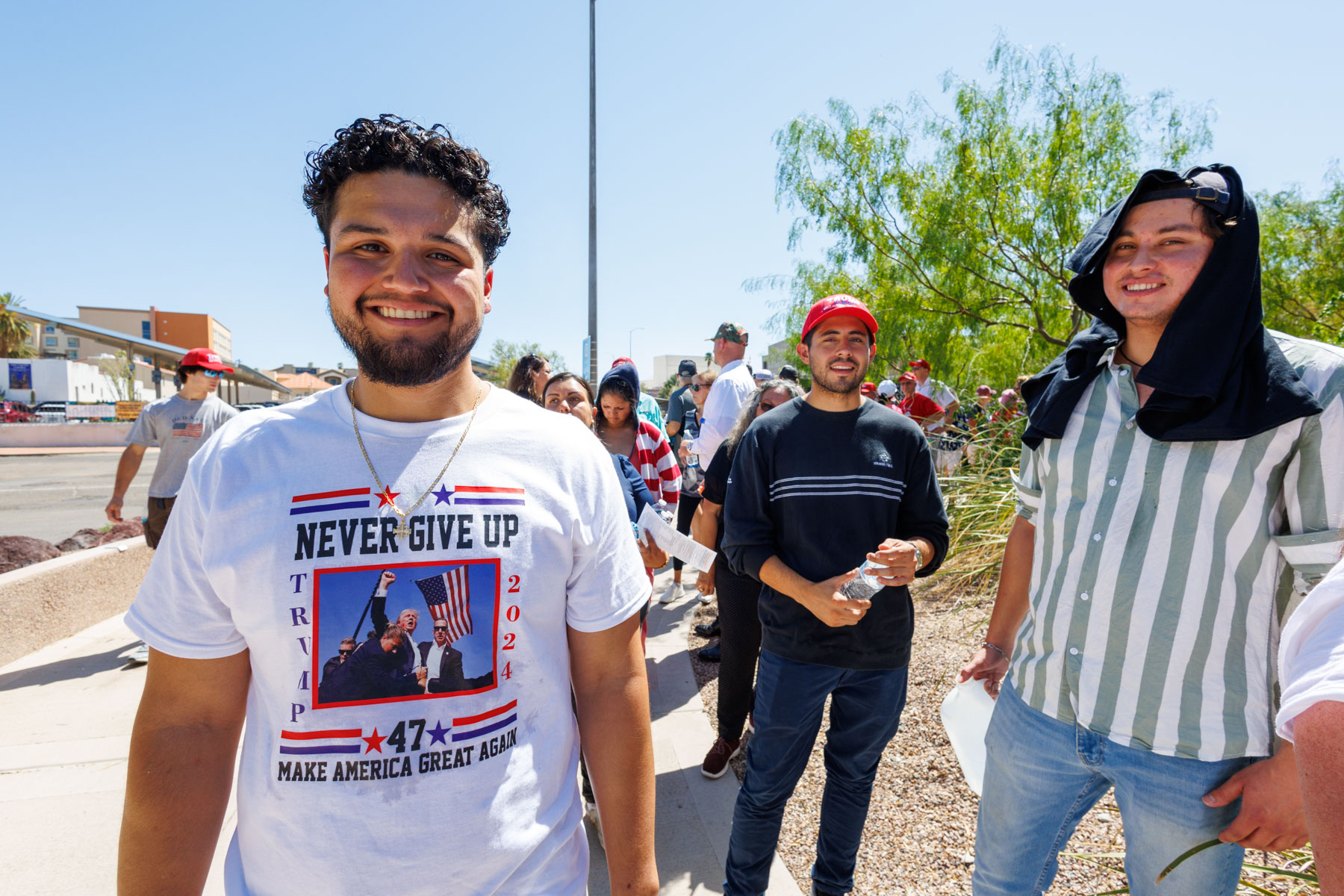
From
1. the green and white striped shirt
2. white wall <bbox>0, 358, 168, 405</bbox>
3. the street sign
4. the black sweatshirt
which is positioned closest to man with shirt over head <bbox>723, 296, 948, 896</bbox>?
the black sweatshirt

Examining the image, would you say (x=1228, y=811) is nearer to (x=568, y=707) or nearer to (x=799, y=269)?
(x=568, y=707)

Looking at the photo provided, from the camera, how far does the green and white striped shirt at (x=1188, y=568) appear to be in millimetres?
1419

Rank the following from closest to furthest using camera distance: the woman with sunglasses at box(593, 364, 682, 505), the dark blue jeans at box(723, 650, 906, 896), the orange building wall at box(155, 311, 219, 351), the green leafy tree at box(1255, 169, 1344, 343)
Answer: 1. the dark blue jeans at box(723, 650, 906, 896)
2. the woman with sunglasses at box(593, 364, 682, 505)
3. the green leafy tree at box(1255, 169, 1344, 343)
4. the orange building wall at box(155, 311, 219, 351)

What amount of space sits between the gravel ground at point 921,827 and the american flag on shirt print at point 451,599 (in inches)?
80.2

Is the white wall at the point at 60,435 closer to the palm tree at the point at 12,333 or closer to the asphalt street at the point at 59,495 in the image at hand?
the asphalt street at the point at 59,495

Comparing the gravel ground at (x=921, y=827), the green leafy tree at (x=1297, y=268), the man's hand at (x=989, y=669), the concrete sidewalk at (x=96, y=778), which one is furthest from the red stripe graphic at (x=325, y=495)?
the green leafy tree at (x=1297, y=268)

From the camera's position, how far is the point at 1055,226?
29.2 feet

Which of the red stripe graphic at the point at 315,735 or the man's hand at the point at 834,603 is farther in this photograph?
the man's hand at the point at 834,603

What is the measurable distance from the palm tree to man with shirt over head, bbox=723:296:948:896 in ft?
205

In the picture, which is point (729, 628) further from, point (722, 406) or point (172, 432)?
point (172, 432)

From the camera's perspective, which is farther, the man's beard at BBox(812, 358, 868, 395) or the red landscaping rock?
the red landscaping rock

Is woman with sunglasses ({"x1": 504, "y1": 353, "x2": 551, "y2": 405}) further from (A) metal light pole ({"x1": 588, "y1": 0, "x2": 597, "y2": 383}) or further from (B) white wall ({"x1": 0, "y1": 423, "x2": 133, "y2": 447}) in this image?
(B) white wall ({"x1": 0, "y1": 423, "x2": 133, "y2": 447})

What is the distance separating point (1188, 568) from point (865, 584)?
770 mm

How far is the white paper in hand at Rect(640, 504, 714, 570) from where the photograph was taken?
230 cm
